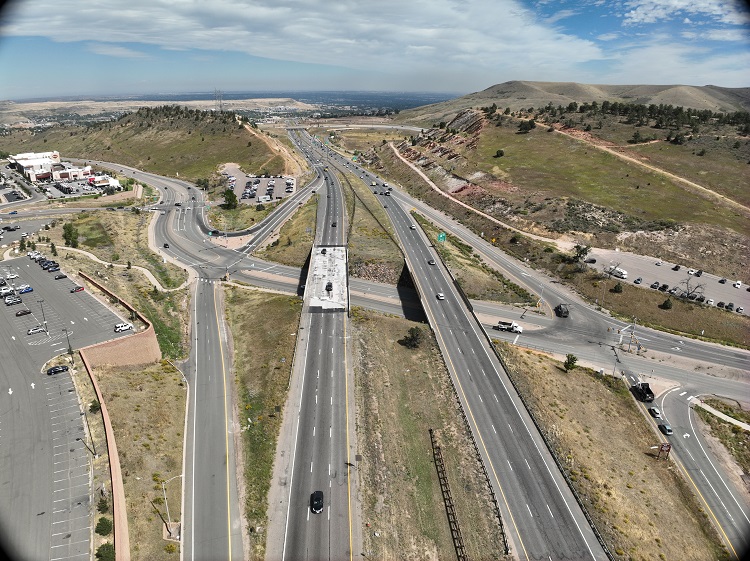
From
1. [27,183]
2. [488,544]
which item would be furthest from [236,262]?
[27,183]

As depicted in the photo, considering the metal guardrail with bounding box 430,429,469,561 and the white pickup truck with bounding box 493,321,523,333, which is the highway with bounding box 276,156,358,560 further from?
the white pickup truck with bounding box 493,321,523,333

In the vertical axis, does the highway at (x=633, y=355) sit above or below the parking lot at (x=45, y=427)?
below

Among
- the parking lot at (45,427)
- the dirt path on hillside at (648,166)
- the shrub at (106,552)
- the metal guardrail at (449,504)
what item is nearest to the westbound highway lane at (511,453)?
the metal guardrail at (449,504)

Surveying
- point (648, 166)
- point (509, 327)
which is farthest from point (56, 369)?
point (648, 166)

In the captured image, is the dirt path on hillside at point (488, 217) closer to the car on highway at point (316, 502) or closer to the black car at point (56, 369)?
the car on highway at point (316, 502)

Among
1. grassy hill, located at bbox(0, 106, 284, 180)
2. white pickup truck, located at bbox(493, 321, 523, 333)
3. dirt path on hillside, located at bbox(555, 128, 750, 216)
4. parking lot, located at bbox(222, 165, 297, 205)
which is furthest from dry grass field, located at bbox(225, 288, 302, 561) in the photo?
dirt path on hillside, located at bbox(555, 128, 750, 216)
